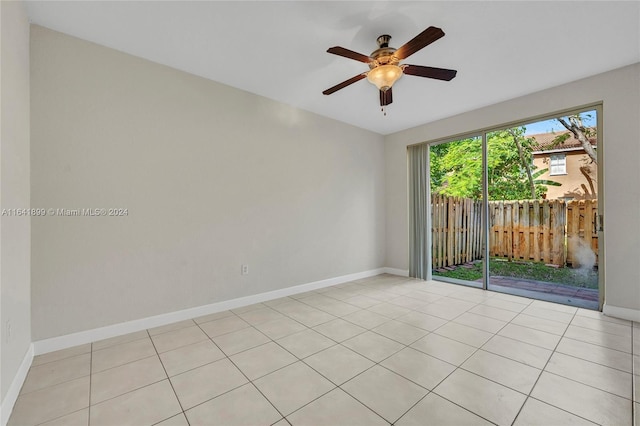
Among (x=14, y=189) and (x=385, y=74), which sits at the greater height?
(x=385, y=74)

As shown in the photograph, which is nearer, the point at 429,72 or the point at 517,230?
the point at 429,72

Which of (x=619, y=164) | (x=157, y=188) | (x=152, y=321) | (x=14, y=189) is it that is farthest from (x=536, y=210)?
(x=14, y=189)

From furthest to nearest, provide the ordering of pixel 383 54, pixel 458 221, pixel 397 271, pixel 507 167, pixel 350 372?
1. pixel 458 221
2. pixel 397 271
3. pixel 507 167
4. pixel 383 54
5. pixel 350 372

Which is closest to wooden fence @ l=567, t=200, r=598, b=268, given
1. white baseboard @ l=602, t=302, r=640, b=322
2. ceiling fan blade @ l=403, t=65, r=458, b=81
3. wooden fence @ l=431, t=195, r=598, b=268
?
wooden fence @ l=431, t=195, r=598, b=268

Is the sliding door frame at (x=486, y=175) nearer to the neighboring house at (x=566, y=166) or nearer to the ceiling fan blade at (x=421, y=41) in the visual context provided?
the neighboring house at (x=566, y=166)

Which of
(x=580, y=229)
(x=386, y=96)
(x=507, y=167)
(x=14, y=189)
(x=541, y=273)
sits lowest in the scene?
(x=541, y=273)

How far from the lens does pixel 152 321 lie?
8.83 feet

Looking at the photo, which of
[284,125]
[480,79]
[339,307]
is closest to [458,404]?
[339,307]

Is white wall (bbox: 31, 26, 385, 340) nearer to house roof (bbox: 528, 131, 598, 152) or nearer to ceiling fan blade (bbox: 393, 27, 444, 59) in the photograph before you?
ceiling fan blade (bbox: 393, 27, 444, 59)

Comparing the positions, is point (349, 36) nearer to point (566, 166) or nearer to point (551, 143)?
point (551, 143)

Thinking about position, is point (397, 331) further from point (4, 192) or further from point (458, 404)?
point (4, 192)

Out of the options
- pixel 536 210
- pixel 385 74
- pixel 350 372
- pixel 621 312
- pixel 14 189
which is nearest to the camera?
pixel 14 189

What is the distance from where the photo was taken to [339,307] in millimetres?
3283

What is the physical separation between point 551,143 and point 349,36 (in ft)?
10.6
